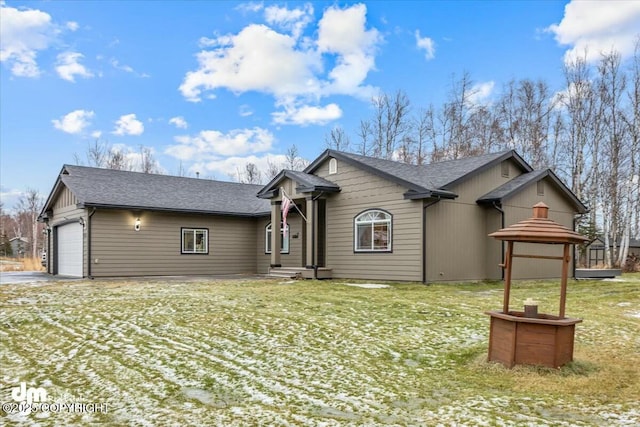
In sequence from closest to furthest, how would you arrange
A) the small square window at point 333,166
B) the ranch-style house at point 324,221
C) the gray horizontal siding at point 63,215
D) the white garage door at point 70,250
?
the ranch-style house at point 324,221 < the small square window at point 333,166 < the gray horizontal siding at point 63,215 < the white garage door at point 70,250

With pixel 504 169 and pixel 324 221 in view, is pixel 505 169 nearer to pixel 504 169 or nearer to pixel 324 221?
pixel 504 169

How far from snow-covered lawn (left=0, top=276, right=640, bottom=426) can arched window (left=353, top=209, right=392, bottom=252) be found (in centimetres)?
528

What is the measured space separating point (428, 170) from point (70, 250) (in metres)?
13.1

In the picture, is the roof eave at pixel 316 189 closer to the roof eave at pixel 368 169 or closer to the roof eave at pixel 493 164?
the roof eave at pixel 368 169

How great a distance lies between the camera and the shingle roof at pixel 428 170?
1405 centimetres

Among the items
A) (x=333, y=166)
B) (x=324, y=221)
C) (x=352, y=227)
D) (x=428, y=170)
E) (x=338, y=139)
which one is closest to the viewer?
(x=352, y=227)

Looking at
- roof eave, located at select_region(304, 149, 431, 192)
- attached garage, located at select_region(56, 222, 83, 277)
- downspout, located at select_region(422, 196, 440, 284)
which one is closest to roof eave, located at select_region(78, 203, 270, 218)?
attached garage, located at select_region(56, 222, 83, 277)

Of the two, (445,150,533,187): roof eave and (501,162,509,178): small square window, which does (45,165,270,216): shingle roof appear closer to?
(445,150,533,187): roof eave

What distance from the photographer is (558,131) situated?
2862cm

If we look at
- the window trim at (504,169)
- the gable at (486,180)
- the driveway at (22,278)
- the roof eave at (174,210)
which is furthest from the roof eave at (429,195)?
the driveway at (22,278)

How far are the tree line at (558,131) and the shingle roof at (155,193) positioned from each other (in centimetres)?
1403

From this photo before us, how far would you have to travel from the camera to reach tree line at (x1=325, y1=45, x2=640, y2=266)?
25469 millimetres

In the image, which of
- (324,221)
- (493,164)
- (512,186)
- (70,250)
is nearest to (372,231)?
(324,221)

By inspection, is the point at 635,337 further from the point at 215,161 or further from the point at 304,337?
the point at 215,161
